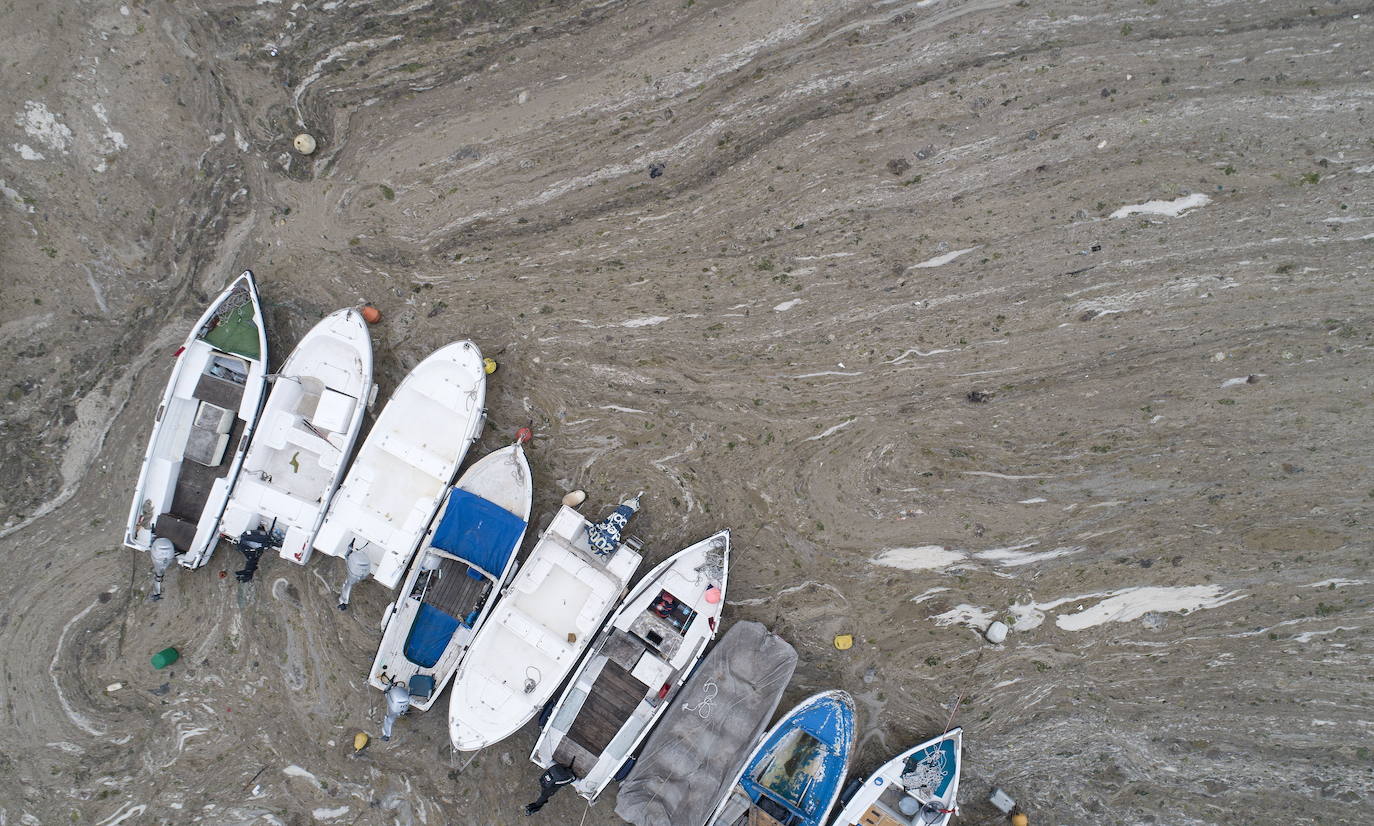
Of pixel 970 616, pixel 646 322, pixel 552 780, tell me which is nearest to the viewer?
pixel 552 780

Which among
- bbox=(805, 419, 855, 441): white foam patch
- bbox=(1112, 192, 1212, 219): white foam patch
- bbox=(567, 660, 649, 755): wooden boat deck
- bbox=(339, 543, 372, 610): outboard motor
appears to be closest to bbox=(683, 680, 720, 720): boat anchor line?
bbox=(567, 660, 649, 755): wooden boat deck

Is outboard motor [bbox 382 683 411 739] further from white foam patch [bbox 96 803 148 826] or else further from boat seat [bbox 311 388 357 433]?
white foam patch [bbox 96 803 148 826]

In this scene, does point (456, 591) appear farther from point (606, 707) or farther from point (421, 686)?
point (606, 707)

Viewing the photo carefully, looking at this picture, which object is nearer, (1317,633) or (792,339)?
(1317,633)

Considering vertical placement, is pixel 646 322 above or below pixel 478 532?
above

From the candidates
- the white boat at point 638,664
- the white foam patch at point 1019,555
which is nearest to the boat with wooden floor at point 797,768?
the white boat at point 638,664

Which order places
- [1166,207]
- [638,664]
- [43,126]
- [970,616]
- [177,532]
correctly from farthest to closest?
[970,616]
[43,126]
[1166,207]
[177,532]
[638,664]

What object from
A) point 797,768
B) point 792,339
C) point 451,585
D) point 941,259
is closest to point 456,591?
point 451,585

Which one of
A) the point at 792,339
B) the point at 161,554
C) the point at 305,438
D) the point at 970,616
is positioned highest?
the point at 305,438
